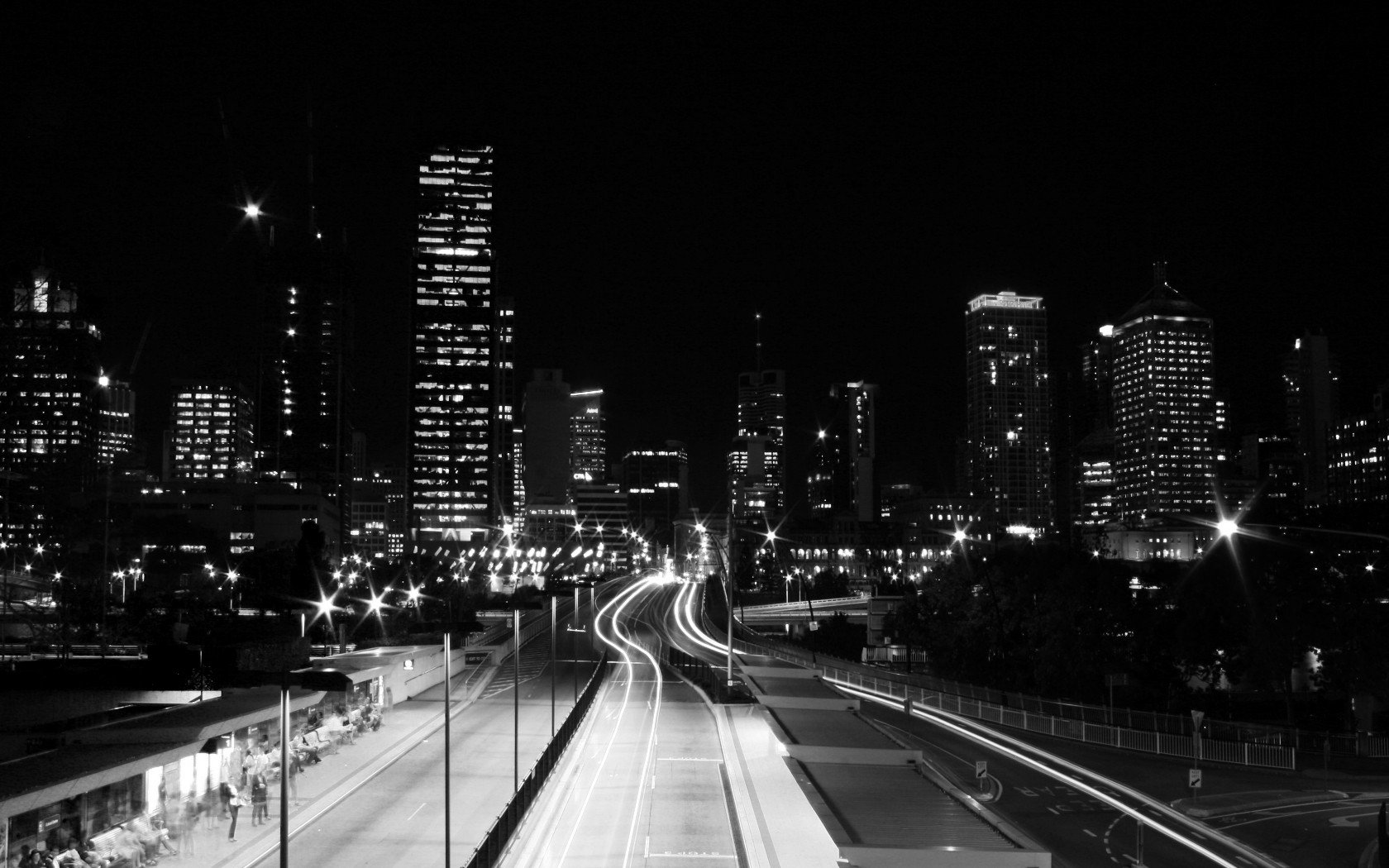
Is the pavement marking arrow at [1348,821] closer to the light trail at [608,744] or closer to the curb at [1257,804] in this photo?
the curb at [1257,804]

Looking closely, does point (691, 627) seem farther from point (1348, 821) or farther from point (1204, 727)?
point (1348, 821)

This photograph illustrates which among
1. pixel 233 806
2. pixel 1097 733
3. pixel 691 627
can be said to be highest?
pixel 233 806

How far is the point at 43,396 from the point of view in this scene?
255 feet

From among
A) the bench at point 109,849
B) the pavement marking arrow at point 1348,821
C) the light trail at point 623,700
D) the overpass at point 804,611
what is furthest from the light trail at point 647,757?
the overpass at point 804,611

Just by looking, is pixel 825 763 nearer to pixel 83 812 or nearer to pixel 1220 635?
pixel 83 812

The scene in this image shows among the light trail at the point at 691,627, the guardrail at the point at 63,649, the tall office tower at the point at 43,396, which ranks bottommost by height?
the light trail at the point at 691,627

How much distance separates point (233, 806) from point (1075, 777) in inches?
1084

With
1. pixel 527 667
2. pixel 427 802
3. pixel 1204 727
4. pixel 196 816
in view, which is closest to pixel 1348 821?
pixel 1204 727

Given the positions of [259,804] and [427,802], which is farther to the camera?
[427,802]

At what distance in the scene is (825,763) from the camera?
3353 cm

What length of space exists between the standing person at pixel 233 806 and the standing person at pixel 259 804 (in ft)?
1.29

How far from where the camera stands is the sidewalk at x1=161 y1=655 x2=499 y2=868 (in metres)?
25.2

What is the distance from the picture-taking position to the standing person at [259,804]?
28.2 meters

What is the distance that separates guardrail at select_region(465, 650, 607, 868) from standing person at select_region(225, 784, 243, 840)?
16.9 feet
